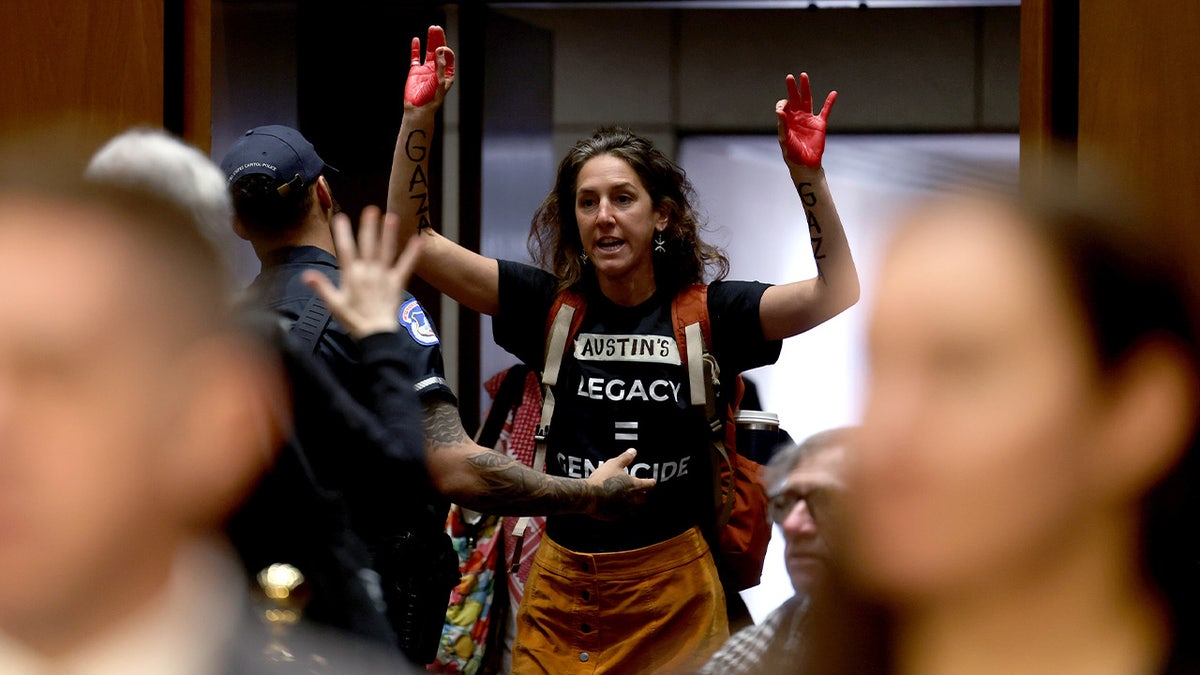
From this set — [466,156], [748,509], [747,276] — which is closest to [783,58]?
[747,276]

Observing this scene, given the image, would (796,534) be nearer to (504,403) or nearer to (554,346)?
(554,346)

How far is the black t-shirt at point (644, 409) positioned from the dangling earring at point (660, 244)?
17 cm

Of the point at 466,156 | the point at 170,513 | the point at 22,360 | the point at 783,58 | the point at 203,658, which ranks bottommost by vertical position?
the point at 203,658

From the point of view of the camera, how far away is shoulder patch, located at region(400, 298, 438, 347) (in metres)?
2.57

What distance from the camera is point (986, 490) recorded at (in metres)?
0.90

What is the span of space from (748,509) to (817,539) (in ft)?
7.31

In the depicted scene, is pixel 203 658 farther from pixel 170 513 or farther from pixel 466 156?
pixel 466 156

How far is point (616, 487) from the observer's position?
114 inches

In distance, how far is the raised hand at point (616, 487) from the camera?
2.87 meters

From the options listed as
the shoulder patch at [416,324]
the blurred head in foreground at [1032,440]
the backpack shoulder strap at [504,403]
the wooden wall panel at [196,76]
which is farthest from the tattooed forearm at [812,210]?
the blurred head in foreground at [1032,440]

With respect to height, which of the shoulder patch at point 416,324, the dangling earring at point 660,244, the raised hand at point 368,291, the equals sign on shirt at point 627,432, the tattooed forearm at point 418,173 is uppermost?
the tattooed forearm at point 418,173

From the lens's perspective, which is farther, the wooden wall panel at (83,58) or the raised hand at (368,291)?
the wooden wall panel at (83,58)

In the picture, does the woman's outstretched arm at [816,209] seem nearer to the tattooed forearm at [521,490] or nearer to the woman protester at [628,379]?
the woman protester at [628,379]

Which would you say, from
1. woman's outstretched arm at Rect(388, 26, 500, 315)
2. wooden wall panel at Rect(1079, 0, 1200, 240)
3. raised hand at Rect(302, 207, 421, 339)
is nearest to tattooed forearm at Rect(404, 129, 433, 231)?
woman's outstretched arm at Rect(388, 26, 500, 315)
